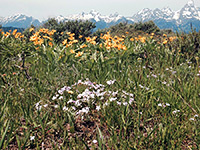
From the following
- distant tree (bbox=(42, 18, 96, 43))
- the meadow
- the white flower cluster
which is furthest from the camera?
distant tree (bbox=(42, 18, 96, 43))

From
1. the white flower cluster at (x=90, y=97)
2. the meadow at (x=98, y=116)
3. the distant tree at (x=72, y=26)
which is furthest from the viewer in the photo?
the distant tree at (x=72, y=26)

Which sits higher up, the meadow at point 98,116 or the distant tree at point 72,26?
the distant tree at point 72,26

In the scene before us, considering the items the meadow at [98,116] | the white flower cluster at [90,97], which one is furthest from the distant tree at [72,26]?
the white flower cluster at [90,97]

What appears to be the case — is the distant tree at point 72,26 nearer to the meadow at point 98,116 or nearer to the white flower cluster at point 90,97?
the meadow at point 98,116

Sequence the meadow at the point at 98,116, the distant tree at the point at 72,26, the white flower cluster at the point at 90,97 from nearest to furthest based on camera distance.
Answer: the meadow at the point at 98,116
the white flower cluster at the point at 90,97
the distant tree at the point at 72,26

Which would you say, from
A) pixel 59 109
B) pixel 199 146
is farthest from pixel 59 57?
pixel 199 146

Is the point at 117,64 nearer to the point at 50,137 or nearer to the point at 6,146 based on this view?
the point at 50,137

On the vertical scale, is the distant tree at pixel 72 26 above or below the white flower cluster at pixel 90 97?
above

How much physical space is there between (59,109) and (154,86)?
1.47 metres

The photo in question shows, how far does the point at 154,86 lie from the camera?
2955 millimetres

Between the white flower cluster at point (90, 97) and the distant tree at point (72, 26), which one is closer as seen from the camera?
the white flower cluster at point (90, 97)

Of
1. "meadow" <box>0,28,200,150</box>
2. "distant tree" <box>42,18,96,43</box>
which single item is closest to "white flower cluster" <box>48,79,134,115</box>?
"meadow" <box>0,28,200,150</box>

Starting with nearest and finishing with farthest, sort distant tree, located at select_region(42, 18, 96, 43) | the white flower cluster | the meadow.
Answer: the meadow → the white flower cluster → distant tree, located at select_region(42, 18, 96, 43)

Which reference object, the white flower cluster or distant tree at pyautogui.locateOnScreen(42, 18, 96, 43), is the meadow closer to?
the white flower cluster
